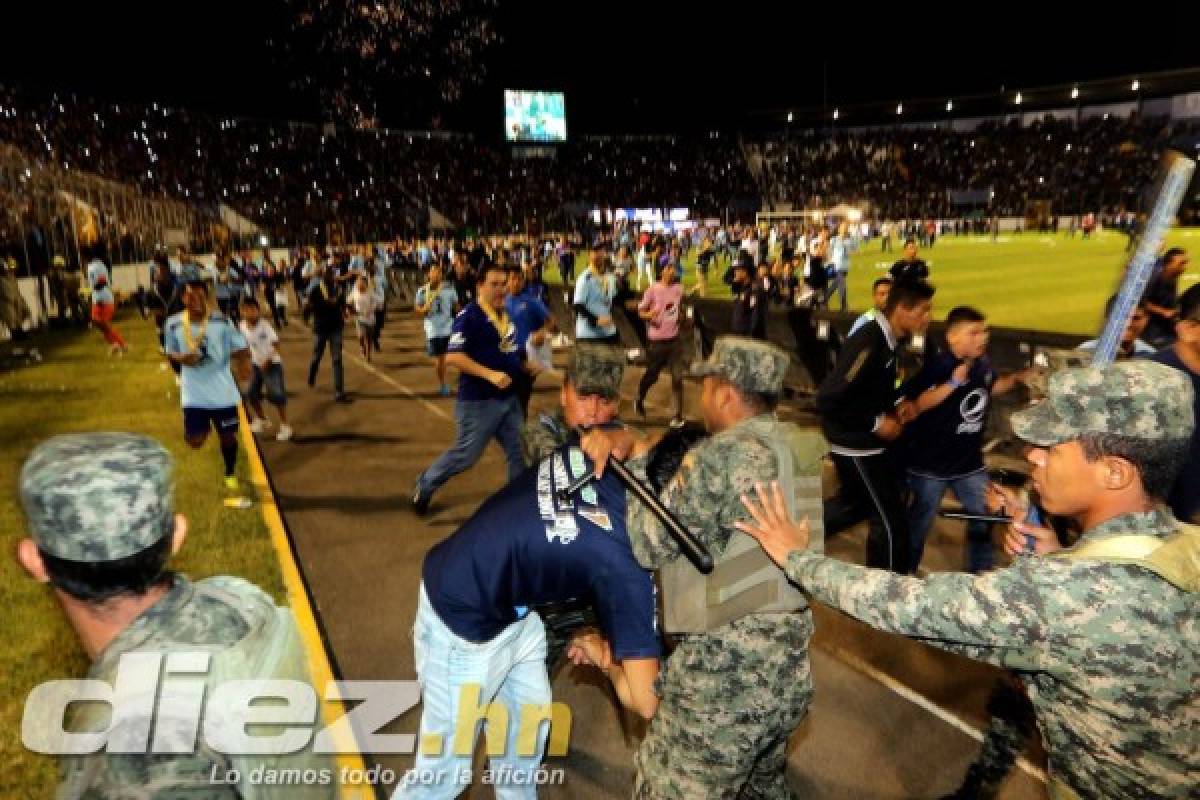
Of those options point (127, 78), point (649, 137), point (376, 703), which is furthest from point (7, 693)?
point (649, 137)

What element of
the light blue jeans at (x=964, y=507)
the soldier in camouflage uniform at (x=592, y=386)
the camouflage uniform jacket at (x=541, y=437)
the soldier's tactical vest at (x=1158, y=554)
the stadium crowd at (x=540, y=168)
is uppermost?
the stadium crowd at (x=540, y=168)

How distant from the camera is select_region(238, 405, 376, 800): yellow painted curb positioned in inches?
156

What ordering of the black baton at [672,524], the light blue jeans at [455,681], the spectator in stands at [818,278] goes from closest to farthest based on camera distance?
1. the black baton at [672,524]
2. the light blue jeans at [455,681]
3. the spectator in stands at [818,278]

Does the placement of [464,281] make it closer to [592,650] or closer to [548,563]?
[592,650]

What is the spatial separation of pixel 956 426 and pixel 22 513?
513 cm

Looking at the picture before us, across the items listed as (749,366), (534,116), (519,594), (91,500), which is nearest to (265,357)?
(519,594)

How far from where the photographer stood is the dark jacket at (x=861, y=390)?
16.8 ft

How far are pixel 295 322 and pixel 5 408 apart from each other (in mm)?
14574

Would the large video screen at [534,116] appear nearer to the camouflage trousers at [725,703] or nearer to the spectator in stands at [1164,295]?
the spectator in stands at [1164,295]

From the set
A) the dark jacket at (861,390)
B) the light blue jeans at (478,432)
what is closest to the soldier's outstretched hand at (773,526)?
the dark jacket at (861,390)

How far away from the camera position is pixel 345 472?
9.30 meters

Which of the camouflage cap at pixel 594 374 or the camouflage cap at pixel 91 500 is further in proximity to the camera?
the camouflage cap at pixel 594 374

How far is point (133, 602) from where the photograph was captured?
5.32 feet

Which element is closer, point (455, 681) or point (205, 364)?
point (455, 681)
